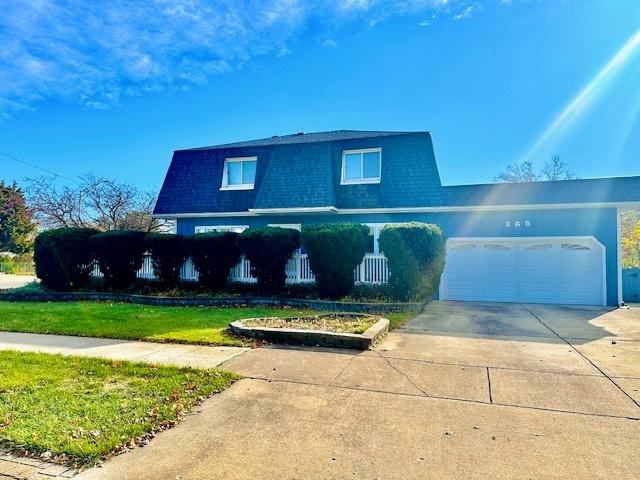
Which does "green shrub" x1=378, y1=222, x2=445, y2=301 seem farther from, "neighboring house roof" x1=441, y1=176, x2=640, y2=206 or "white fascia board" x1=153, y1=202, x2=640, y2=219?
"neighboring house roof" x1=441, y1=176, x2=640, y2=206

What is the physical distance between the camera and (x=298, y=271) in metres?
13.0

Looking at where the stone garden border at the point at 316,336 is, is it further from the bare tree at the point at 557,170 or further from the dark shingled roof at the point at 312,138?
the bare tree at the point at 557,170

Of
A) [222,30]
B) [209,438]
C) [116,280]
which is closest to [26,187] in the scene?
[116,280]

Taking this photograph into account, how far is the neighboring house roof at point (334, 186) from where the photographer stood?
531 inches

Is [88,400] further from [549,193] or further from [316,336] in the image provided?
[549,193]

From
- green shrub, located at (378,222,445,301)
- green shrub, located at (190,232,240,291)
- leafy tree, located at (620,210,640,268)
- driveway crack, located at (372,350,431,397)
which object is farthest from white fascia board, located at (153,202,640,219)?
leafy tree, located at (620,210,640,268)

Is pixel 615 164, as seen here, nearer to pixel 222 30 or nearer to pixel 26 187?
pixel 222 30

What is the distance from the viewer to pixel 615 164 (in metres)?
21.1

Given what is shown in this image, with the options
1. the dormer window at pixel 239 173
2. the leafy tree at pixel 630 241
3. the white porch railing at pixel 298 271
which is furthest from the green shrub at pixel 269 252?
the leafy tree at pixel 630 241

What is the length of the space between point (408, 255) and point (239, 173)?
927cm

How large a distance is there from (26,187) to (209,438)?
1087 inches

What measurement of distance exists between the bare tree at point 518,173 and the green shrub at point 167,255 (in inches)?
1031

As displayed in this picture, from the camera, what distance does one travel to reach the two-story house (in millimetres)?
13242

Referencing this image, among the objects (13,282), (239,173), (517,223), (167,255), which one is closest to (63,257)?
(167,255)
